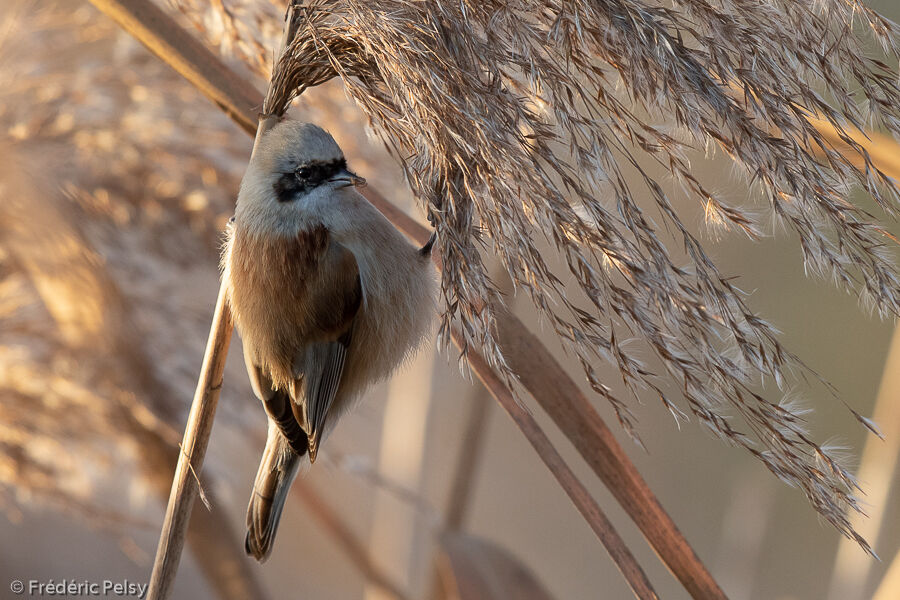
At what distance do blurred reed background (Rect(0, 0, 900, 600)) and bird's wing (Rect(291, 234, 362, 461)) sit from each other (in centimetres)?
23

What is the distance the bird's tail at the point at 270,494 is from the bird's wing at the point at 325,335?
5 centimetres

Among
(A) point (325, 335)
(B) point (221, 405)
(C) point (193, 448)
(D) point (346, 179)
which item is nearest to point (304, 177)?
(D) point (346, 179)

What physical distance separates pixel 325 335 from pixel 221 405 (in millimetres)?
439

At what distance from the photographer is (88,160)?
833mm

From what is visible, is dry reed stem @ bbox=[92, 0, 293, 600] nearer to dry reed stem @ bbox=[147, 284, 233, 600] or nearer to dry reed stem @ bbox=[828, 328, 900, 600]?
dry reed stem @ bbox=[147, 284, 233, 600]

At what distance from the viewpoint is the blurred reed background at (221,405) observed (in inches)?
32.6

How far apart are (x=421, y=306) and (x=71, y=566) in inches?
42.0

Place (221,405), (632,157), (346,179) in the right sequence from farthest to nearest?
(221,405) → (346,179) → (632,157)

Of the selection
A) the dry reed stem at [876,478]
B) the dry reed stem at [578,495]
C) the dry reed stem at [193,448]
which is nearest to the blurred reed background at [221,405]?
the dry reed stem at [876,478]

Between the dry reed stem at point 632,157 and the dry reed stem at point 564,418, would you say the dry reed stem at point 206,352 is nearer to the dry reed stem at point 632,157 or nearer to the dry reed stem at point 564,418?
the dry reed stem at point 564,418

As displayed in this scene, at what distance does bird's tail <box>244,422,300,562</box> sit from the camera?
1.93ft

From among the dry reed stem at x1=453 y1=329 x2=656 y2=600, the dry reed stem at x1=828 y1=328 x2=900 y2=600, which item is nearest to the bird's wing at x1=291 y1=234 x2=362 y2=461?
the dry reed stem at x1=453 y1=329 x2=656 y2=600

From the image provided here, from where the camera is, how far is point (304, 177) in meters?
0.57

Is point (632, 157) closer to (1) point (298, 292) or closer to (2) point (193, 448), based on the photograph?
(1) point (298, 292)
